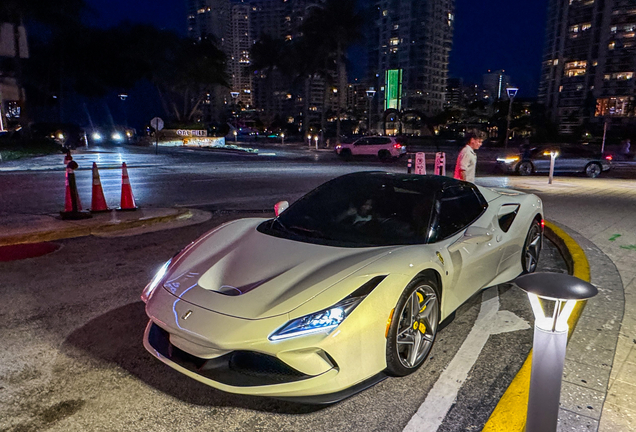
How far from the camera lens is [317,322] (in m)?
2.58

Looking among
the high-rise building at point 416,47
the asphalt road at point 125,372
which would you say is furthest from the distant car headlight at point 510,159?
the high-rise building at point 416,47

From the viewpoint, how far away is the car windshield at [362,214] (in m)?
3.56

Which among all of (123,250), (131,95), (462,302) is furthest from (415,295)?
(131,95)

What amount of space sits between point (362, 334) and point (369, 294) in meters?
0.24

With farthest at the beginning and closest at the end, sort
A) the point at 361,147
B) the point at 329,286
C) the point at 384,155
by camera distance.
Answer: the point at 361,147
the point at 384,155
the point at 329,286

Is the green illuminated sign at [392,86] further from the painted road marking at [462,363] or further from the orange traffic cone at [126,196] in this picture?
the painted road marking at [462,363]

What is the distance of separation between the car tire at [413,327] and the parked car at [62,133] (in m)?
39.3

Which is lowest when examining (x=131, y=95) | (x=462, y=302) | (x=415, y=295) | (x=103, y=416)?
(x=103, y=416)

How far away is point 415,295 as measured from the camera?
10.2 ft

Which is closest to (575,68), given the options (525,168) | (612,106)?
(612,106)

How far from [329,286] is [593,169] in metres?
20.1

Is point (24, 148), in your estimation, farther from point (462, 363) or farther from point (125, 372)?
point (462, 363)

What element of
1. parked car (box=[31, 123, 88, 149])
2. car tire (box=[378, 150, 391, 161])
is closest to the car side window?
car tire (box=[378, 150, 391, 161])

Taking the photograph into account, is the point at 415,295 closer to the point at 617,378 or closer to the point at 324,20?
the point at 617,378
